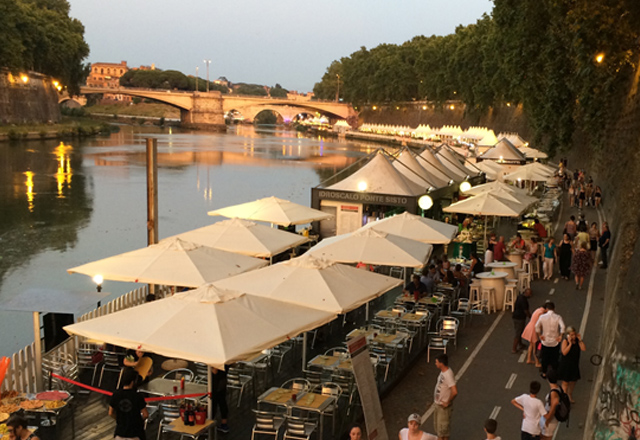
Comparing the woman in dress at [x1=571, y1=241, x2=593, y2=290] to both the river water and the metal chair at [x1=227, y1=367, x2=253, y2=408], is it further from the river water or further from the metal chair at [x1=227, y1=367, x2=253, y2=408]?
the river water

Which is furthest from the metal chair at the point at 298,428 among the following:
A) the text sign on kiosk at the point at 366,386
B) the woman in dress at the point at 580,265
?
the woman in dress at the point at 580,265

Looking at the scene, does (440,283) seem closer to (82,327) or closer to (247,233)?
(247,233)

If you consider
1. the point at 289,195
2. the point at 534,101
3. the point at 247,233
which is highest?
the point at 534,101

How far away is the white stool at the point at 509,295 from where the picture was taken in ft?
46.3

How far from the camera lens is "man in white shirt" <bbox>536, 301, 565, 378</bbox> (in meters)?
9.66

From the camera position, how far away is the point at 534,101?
105ft

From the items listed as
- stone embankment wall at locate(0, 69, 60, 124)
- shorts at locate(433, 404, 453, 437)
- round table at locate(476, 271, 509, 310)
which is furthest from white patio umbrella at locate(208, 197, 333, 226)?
stone embankment wall at locate(0, 69, 60, 124)

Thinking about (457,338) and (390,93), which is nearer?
(457,338)

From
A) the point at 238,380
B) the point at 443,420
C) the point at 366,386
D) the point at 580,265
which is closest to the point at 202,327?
the point at 366,386

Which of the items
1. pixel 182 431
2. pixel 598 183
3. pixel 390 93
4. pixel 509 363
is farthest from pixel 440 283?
pixel 390 93

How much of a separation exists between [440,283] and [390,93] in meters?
98.8

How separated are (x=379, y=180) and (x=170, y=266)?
407 inches

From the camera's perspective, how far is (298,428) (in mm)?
7496

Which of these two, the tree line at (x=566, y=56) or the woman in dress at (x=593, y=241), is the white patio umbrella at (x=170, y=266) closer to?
the woman in dress at (x=593, y=241)
